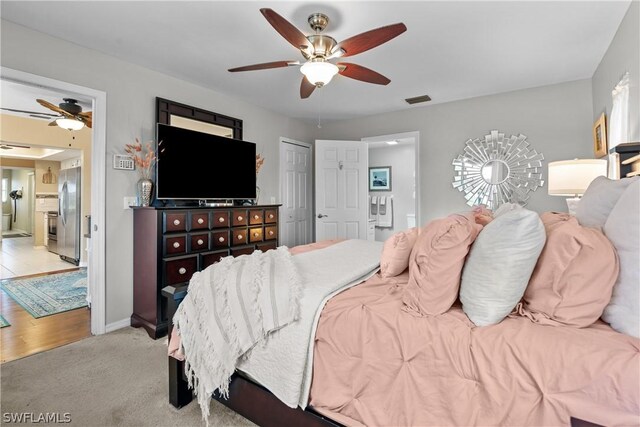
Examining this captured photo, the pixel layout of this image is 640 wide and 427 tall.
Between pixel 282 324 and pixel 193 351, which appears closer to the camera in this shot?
pixel 282 324

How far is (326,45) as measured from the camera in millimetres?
Answer: 2248

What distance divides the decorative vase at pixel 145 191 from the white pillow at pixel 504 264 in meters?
2.88

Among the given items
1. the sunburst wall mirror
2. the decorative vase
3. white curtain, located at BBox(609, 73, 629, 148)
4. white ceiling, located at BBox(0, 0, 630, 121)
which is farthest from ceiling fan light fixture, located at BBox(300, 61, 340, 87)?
the sunburst wall mirror

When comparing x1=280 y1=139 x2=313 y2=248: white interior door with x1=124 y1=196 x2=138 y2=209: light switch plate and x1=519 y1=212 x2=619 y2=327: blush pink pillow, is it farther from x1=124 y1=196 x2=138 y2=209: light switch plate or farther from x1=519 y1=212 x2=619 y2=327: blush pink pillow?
x1=519 y1=212 x2=619 y2=327: blush pink pillow

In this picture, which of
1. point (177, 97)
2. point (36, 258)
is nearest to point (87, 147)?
point (36, 258)

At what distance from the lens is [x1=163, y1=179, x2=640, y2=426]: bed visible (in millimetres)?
889

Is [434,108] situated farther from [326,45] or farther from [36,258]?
[36,258]

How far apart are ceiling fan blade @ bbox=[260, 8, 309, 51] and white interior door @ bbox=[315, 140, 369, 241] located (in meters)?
2.66

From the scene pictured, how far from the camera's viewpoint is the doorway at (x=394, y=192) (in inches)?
246

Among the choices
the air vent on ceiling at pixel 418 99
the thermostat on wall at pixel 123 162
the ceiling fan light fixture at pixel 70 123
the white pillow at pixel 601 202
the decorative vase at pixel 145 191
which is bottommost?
the white pillow at pixel 601 202

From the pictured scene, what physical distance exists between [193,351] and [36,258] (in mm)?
6848

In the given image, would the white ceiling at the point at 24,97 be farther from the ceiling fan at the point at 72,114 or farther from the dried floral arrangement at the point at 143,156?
the dried floral arrangement at the point at 143,156

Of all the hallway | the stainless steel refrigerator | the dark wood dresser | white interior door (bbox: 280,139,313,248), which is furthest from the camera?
the stainless steel refrigerator

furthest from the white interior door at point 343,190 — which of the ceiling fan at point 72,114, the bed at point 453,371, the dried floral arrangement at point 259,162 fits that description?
the bed at point 453,371
